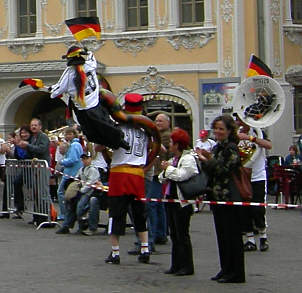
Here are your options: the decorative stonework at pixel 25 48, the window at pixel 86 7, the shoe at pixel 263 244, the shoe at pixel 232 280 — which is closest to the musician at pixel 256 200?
the shoe at pixel 263 244

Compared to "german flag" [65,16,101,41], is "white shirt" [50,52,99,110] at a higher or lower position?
lower

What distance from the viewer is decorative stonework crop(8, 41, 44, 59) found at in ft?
106

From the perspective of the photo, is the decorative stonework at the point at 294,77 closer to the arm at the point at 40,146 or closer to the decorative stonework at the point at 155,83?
the decorative stonework at the point at 155,83

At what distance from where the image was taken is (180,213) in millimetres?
10781

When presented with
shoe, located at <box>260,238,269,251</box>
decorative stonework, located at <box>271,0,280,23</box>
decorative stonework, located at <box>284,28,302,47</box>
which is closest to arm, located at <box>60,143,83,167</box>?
shoe, located at <box>260,238,269,251</box>

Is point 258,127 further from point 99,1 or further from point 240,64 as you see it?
point 99,1

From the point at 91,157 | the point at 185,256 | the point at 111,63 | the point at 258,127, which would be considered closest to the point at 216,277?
the point at 185,256

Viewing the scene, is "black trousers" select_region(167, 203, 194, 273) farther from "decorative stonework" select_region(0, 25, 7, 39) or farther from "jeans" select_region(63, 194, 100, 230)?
"decorative stonework" select_region(0, 25, 7, 39)

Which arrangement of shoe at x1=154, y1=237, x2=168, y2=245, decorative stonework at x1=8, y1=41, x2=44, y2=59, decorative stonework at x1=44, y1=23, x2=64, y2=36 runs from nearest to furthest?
shoe at x1=154, y1=237, x2=168, y2=245
decorative stonework at x1=44, y1=23, x2=64, y2=36
decorative stonework at x1=8, y1=41, x2=44, y2=59

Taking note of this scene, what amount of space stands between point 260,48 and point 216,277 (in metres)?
19.6

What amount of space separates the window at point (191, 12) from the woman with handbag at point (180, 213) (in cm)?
1957

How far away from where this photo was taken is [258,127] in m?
12.5

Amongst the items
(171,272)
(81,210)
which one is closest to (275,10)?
(81,210)

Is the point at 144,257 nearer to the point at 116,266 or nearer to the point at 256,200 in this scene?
the point at 116,266
